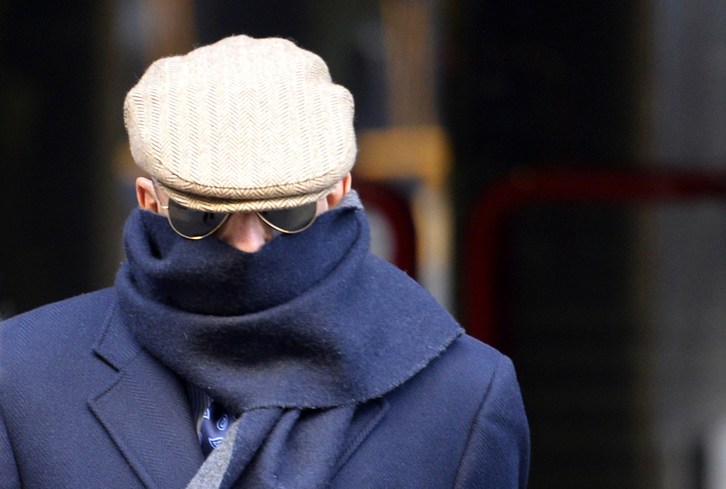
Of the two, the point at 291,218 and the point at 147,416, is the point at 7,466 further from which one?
the point at 291,218

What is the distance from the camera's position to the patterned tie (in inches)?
55.6

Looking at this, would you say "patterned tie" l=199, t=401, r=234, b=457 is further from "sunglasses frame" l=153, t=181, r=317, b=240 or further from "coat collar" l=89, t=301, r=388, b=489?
"sunglasses frame" l=153, t=181, r=317, b=240

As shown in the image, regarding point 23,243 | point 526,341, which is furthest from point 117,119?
point 526,341

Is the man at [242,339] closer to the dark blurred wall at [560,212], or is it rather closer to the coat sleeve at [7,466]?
the coat sleeve at [7,466]

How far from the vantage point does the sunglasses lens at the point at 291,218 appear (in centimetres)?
136

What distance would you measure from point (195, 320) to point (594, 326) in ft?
7.82

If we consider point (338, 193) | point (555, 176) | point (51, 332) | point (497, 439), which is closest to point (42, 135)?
point (555, 176)

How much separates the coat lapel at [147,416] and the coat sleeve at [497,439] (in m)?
0.34

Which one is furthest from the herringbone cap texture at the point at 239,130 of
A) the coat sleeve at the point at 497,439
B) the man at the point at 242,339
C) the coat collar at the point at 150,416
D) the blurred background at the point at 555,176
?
the blurred background at the point at 555,176

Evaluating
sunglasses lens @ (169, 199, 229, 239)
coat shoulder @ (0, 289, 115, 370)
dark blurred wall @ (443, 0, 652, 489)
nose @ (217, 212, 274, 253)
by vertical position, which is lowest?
dark blurred wall @ (443, 0, 652, 489)

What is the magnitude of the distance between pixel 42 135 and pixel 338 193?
251 centimetres

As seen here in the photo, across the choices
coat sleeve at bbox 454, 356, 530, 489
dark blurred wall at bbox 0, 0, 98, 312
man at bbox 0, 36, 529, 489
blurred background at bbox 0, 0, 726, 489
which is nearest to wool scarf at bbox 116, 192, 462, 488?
man at bbox 0, 36, 529, 489

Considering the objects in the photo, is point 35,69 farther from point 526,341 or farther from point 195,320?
point 195,320

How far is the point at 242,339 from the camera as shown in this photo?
54.1 inches
